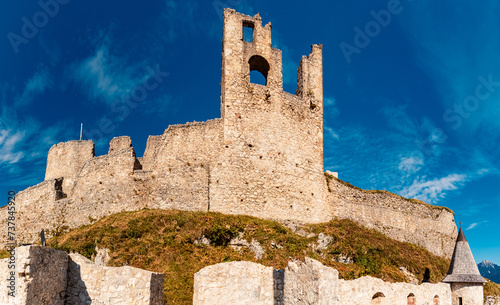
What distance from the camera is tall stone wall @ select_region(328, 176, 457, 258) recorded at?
2770 cm

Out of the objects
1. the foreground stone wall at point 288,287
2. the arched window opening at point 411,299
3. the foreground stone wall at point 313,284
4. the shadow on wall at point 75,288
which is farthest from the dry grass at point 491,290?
the shadow on wall at point 75,288

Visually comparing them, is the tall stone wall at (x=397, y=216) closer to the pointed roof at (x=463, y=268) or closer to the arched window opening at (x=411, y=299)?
the pointed roof at (x=463, y=268)

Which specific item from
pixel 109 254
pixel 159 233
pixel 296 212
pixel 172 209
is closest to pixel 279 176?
pixel 296 212

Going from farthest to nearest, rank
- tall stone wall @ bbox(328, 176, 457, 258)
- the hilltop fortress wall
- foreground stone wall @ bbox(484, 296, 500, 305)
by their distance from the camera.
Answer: tall stone wall @ bbox(328, 176, 457, 258)
the hilltop fortress wall
foreground stone wall @ bbox(484, 296, 500, 305)

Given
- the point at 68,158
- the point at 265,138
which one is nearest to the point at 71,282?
the point at 265,138

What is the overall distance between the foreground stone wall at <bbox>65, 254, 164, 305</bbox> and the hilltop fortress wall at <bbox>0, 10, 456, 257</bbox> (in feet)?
37.9

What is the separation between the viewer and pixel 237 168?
2347 cm

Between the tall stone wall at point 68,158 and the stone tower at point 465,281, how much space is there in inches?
997

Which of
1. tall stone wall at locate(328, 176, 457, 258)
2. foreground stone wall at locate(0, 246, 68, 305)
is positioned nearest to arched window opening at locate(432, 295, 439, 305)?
tall stone wall at locate(328, 176, 457, 258)

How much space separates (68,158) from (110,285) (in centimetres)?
2334

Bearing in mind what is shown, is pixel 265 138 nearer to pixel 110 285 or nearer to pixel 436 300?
pixel 436 300

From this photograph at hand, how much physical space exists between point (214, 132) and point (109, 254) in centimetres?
899

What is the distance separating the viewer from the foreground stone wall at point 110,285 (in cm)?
1060

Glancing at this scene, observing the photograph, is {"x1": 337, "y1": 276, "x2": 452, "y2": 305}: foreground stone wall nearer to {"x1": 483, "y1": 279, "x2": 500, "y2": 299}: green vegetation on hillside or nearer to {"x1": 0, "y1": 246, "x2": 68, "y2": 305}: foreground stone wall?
{"x1": 0, "y1": 246, "x2": 68, "y2": 305}: foreground stone wall
